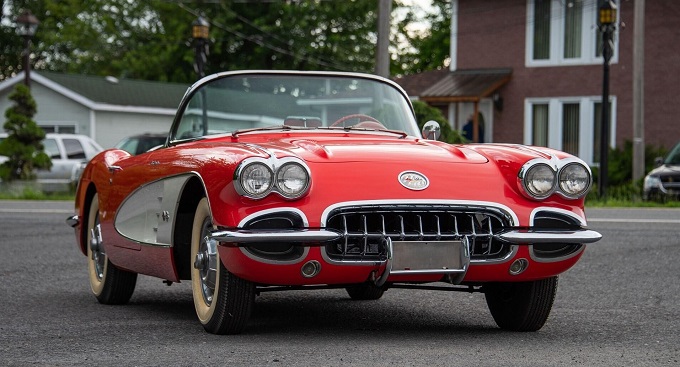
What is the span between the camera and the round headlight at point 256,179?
5.91 metres

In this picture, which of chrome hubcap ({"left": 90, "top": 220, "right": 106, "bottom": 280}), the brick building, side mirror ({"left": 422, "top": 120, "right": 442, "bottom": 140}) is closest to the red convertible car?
side mirror ({"left": 422, "top": 120, "right": 442, "bottom": 140})

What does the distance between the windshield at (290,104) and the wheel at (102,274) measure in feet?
3.03

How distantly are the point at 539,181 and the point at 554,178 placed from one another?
83mm

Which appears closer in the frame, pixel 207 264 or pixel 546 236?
pixel 546 236

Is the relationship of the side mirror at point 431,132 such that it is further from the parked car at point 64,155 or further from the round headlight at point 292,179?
the parked car at point 64,155

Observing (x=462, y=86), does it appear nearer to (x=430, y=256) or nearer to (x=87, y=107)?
(x=87, y=107)

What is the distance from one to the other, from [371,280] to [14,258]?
21.0 ft

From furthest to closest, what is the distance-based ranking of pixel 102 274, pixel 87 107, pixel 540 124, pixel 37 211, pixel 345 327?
pixel 87 107
pixel 540 124
pixel 37 211
pixel 102 274
pixel 345 327

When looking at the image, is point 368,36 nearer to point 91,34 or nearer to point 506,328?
point 91,34

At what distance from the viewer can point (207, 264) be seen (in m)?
6.37

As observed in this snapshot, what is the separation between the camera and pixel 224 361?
17.9 feet

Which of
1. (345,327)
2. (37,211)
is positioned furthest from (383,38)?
(345,327)

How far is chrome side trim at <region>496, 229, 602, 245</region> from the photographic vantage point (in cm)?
606

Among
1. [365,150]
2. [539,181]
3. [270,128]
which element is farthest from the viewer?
[270,128]
